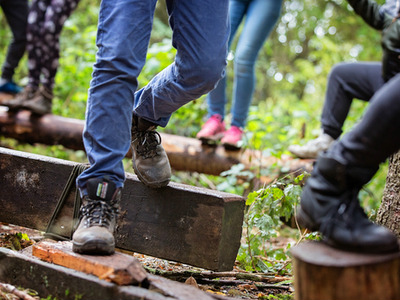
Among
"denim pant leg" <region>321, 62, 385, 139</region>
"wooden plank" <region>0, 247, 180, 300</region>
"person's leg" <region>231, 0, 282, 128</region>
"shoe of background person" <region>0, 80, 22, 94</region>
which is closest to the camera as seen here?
"wooden plank" <region>0, 247, 180, 300</region>

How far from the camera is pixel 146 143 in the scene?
7.82 ft

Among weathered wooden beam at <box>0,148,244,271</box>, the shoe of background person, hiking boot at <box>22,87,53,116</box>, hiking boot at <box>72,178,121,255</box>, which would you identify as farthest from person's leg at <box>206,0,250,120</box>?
hiking boot at <box>72,178,121,255</box>

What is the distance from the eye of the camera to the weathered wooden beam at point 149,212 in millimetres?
2246

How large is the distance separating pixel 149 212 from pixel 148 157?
302 mm

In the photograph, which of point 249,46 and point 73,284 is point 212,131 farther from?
point 73,284

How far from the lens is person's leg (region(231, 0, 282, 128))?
13.6ft

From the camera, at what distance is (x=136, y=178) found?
244 centimetres

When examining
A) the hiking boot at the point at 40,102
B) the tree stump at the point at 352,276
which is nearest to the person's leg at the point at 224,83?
the hiking boot at the point at 40,102

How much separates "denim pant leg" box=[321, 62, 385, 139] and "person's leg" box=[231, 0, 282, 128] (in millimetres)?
741

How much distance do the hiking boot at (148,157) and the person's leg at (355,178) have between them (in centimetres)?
90

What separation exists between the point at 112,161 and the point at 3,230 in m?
1.50

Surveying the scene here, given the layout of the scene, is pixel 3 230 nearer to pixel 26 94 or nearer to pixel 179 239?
pixel 179 239

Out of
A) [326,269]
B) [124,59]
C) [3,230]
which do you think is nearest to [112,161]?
[124,59]

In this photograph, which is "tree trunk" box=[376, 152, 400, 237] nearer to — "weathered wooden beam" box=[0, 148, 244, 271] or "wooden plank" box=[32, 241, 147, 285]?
"weathered wooden beam" box=[0, 148, 244, 271]
